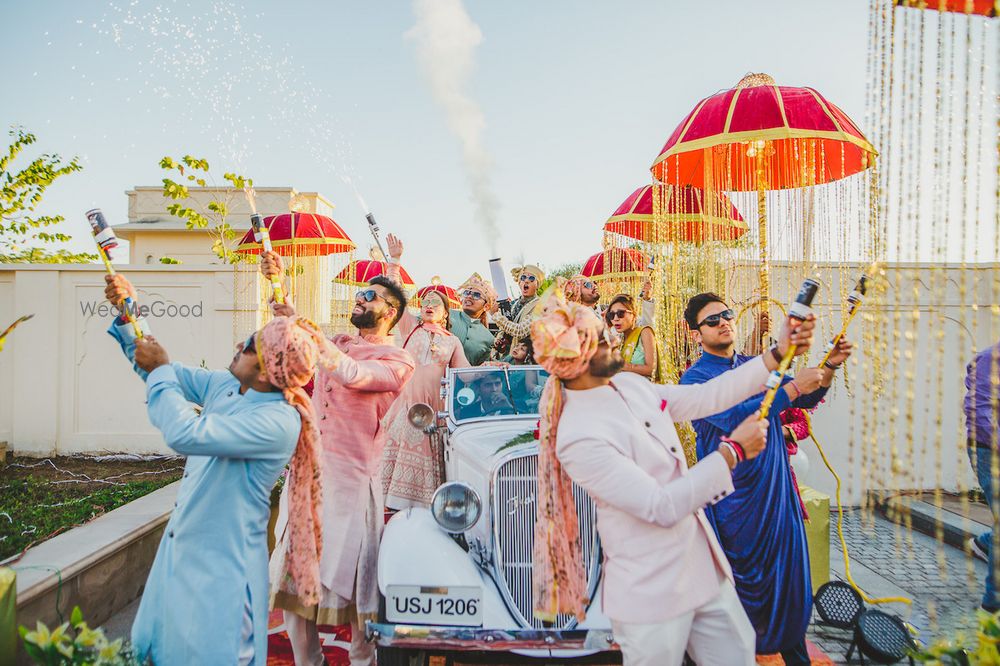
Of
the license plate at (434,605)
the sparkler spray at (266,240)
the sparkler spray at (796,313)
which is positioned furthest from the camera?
the sparkler spray at (266,240)

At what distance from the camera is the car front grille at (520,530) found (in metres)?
3.44

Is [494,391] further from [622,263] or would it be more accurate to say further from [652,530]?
[622,263]

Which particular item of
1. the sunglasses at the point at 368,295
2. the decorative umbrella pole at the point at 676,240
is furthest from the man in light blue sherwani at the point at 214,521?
the decorative umbrella pole at the point at 676,240

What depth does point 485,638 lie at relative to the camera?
305cm

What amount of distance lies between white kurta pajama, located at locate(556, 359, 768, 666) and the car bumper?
2.38 ft

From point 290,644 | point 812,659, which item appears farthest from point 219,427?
point 812,659

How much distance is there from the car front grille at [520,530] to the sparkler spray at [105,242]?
2006mm

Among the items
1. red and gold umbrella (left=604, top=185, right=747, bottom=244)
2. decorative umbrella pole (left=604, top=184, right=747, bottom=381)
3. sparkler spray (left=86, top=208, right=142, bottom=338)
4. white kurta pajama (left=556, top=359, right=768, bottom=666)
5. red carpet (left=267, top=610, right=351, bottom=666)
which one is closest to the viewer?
white kurta pajama (left=556, top=359, right=768, bottom=666)

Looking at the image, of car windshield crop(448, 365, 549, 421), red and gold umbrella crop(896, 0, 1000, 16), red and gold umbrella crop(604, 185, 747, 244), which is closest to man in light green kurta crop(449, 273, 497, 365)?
car windshield crop(448, 365, 549, 421)

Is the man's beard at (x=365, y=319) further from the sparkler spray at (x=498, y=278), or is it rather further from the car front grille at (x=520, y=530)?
the sparkler spray at (x=498, y=278)

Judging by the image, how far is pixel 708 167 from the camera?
5.04 m

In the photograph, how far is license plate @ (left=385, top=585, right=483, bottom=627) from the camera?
316 cm

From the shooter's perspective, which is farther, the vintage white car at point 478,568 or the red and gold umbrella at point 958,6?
the vintage white car at point 478,568

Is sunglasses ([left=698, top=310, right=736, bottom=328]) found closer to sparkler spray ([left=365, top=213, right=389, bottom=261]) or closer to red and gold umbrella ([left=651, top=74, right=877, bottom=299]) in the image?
red and gold umbrella ([left=651, top=74, right=877, bottom=299])
